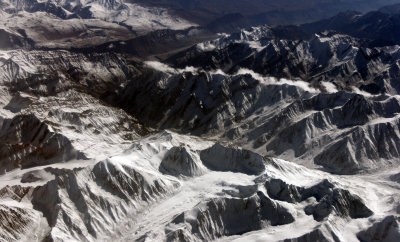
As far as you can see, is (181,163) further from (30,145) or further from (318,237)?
(30,145)

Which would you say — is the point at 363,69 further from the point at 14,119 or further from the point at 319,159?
the point at 14,119

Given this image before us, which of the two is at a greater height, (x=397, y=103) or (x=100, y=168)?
(x=397, y=103)

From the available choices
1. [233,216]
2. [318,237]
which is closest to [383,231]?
[318,237]

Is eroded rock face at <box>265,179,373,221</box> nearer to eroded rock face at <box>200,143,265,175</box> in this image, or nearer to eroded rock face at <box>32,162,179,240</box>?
eroded rock face at <box>200,143,265,175</box>

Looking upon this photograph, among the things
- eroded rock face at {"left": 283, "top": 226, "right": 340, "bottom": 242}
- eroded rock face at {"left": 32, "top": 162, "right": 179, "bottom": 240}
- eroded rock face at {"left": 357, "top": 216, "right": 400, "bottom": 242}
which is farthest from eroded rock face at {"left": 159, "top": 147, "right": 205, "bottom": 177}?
eroded rock face at {"left": 357, "top": 216, "right": 400, "bottom": 242}

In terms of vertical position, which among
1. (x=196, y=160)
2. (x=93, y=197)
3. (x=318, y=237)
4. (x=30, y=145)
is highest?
(x=318, y=237)

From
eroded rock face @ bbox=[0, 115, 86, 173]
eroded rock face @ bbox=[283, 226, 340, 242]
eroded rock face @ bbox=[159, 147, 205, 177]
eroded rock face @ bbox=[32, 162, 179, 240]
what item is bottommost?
eroded rock face @ bbox=[0, 115, 86, 173]

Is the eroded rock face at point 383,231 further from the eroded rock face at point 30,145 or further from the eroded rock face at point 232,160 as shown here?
the eroded rock face at point 30,145

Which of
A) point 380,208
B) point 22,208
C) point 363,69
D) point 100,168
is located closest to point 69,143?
point 100,168
